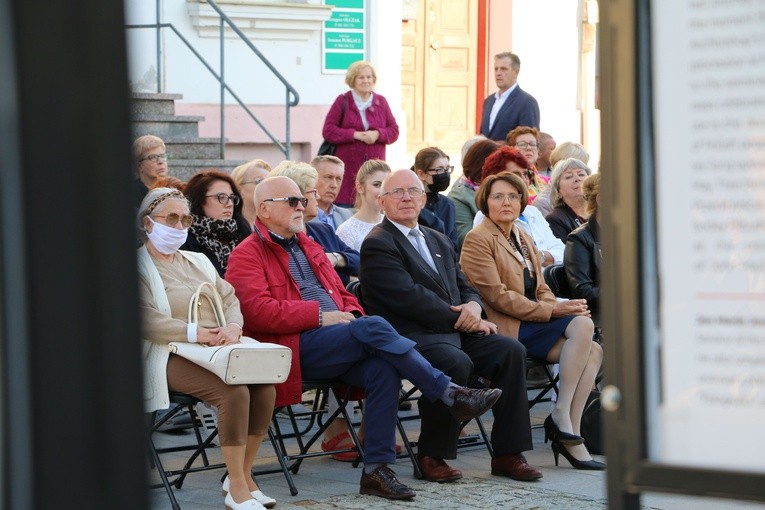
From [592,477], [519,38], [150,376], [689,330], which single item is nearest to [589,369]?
[592,477]

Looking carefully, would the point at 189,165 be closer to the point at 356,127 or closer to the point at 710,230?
the point at 356,127

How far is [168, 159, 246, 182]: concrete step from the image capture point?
1122 cm

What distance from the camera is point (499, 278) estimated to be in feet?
25.3

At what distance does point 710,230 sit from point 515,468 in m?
5.23

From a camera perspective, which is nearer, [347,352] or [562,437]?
[347,352]

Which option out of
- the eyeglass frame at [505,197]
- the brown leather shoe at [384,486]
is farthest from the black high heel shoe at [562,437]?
the eyeglass frame at [505,197]

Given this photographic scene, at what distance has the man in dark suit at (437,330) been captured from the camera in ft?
22.7

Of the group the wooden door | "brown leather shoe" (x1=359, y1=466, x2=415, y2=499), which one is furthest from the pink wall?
"brown leather shoe" (x1=359, y1=466, x2=415, y2=499)

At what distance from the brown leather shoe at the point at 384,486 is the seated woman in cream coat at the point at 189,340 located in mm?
553

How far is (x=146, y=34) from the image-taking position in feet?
42.3

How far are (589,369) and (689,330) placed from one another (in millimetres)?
5900

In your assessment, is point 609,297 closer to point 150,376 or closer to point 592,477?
point 150,376

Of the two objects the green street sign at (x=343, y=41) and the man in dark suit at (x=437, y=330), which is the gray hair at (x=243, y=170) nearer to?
the man in dark suit at (x=437, y=330)

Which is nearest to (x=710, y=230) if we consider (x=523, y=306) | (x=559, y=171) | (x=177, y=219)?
(x=177, y=219)
